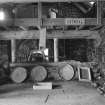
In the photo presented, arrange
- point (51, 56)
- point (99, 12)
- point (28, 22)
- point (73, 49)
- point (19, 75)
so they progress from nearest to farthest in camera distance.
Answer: point (99, 12), point (28, 22), point (19, 75), point (51, 56), point (73, 49)

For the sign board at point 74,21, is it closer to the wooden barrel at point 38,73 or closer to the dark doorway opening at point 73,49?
the wooden barrel at point 38,73

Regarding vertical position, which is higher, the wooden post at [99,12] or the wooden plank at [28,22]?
the wooden post at [99,12]

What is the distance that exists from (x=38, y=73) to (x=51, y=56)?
3.28m

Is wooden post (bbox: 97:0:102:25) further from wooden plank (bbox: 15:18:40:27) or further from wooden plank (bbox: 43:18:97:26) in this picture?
wooden plank (bbox: 15:18:40:27)

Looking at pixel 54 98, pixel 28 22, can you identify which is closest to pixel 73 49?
pixel 28 22

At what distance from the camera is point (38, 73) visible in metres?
6.43

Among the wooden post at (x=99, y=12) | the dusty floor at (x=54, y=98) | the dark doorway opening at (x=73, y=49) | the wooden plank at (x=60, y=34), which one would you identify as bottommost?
the dusty floor at (x=54, y=98)

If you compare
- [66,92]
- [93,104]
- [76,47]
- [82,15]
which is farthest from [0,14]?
[76,47]

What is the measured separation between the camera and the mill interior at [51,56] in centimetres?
438

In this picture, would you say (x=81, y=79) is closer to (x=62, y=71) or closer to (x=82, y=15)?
(x=62, y=71)

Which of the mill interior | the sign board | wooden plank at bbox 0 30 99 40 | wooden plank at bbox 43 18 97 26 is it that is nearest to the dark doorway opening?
the mill interior

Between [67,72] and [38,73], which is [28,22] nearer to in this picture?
[38,73]

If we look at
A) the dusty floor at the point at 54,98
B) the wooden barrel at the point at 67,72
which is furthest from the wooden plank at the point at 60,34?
the dusty floor at the point at 54,98

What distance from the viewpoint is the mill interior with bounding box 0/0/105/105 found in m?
4.38
